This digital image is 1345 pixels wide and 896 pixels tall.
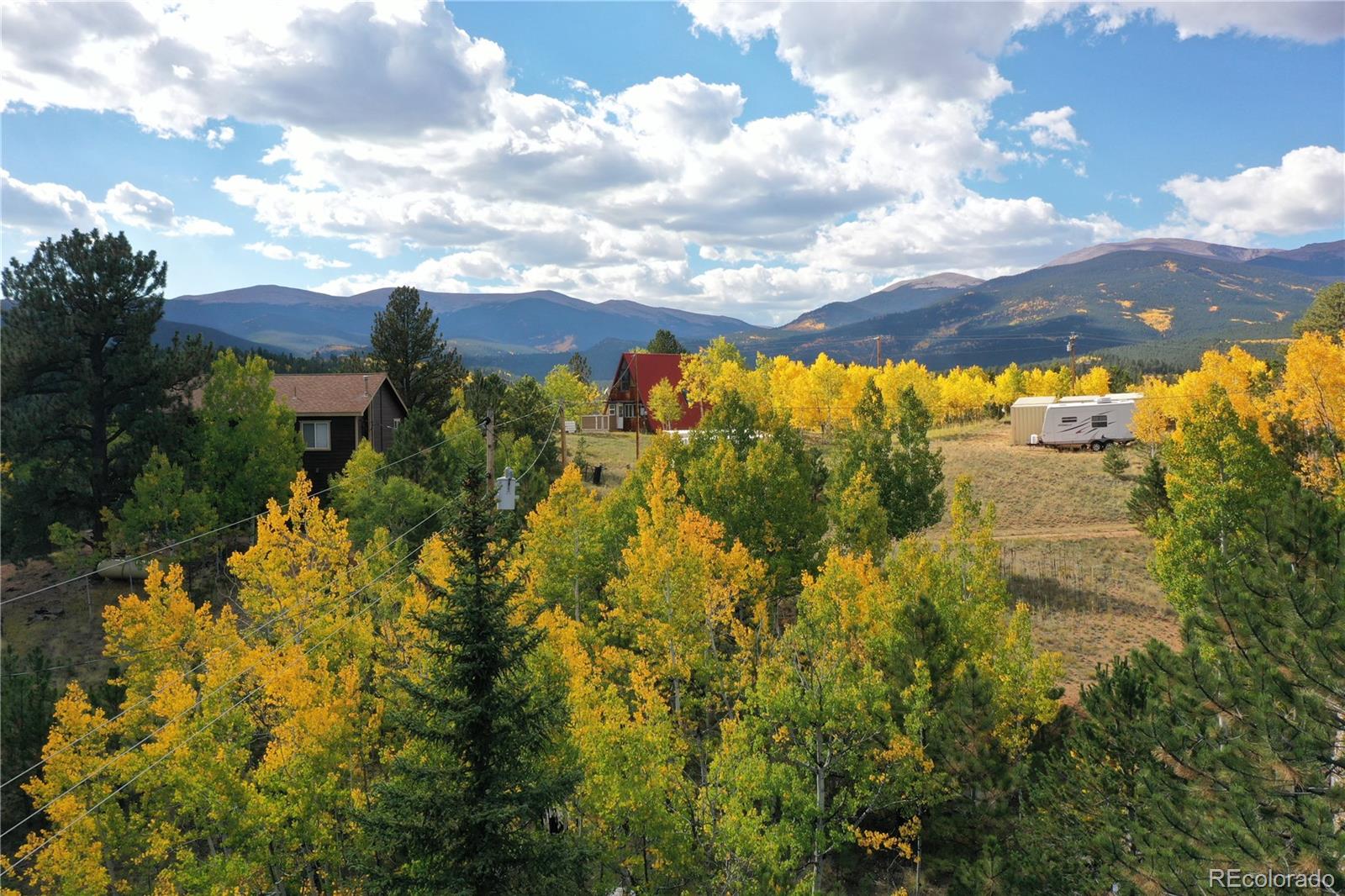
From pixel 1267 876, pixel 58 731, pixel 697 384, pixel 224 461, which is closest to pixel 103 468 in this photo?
pixel 224 461

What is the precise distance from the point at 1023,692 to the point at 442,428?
1205 inches

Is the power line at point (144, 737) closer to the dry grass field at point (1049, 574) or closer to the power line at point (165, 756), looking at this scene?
the power line at point (165, 756)

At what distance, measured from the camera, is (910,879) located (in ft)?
72.5

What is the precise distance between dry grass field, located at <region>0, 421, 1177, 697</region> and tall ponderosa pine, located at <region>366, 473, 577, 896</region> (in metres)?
23.1

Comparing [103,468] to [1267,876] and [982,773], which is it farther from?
[1267,876]

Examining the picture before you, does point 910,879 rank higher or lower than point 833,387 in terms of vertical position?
lower

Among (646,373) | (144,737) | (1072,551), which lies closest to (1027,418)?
(1072,551)

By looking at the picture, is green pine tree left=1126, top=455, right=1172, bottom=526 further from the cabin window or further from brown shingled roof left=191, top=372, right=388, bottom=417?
the cabin window

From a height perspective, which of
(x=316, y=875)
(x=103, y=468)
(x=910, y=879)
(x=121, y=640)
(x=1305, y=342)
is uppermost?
(x=1305, y=342)

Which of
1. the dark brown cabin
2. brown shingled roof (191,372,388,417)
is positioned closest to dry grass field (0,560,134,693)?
brown shingled roof (191,372,388,417)

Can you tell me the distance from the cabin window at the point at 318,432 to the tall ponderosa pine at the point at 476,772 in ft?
107

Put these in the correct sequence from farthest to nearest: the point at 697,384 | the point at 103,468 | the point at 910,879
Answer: the point at 697,384
the point at 103,468
the point at 910,879

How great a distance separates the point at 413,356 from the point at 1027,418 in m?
51.5

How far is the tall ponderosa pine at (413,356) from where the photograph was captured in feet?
154
